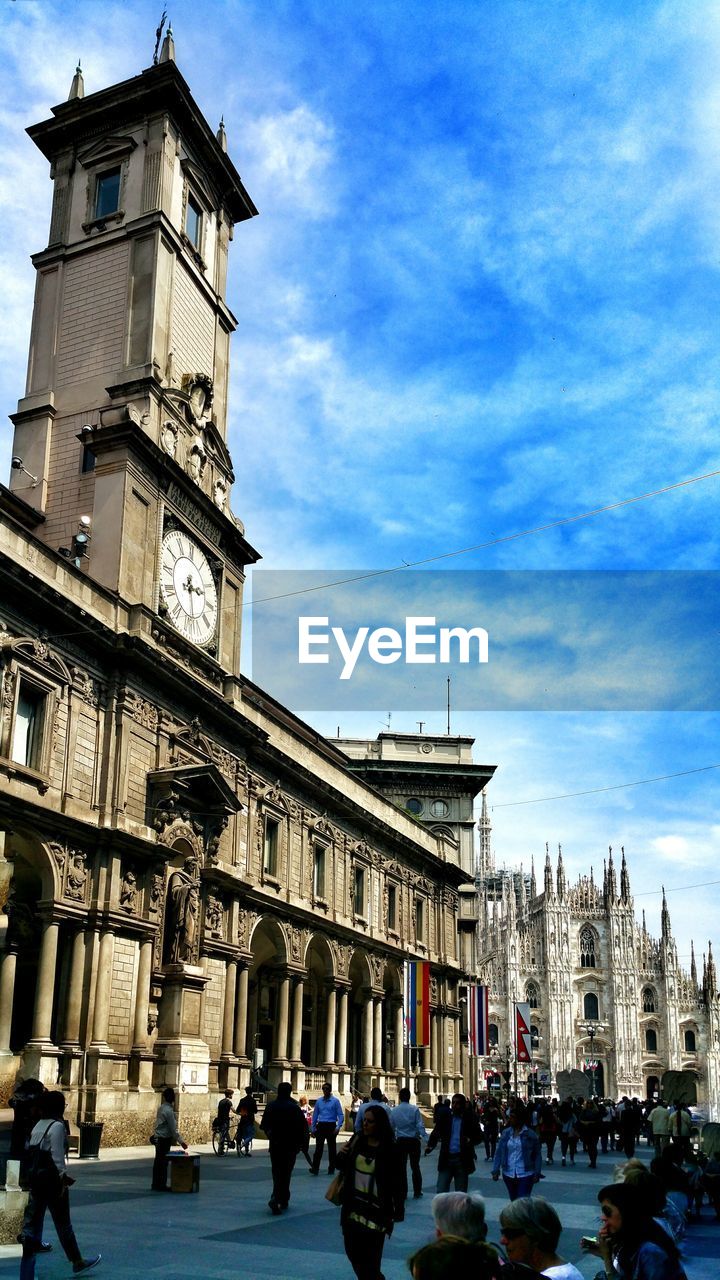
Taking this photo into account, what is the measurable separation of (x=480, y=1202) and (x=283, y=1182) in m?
11.0

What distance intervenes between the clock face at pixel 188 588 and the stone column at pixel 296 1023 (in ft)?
39.6

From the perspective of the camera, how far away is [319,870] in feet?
133

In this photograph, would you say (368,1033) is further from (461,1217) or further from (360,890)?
(461,1217)

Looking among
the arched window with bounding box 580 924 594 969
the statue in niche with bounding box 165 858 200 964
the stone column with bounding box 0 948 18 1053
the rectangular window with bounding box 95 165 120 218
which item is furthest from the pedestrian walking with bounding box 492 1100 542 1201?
the arched window with bounding box 580 924 594 969

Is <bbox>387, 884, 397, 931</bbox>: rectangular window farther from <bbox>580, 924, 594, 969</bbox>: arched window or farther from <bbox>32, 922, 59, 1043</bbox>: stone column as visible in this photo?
<bbox>580, 924, 594, 969</bbox>: arched window

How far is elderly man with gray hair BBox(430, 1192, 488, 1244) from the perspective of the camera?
17.1 feet

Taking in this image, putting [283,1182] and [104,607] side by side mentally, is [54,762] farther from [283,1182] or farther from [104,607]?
[283,1182]

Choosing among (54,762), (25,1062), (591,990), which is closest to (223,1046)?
(25,1062)

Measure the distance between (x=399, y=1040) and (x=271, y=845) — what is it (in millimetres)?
14358

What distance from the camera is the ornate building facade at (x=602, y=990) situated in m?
122

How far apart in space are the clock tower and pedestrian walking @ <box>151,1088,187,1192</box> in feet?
41.8

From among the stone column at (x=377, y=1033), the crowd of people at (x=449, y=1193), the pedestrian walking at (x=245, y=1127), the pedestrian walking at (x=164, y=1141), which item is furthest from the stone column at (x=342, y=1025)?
the pedestrian walking at (x=164, y=1141)

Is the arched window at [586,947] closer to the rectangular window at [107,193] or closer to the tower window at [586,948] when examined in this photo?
the tower window at [586,948]

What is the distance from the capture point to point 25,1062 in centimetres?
2317
